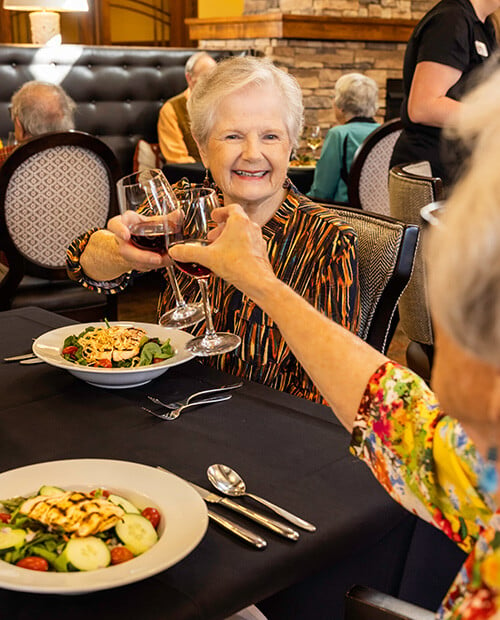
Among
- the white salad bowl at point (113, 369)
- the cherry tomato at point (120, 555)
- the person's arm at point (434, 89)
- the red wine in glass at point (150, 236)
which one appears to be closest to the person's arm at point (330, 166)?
the person's arm at point (434, 89)

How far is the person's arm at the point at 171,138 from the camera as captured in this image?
5.71m

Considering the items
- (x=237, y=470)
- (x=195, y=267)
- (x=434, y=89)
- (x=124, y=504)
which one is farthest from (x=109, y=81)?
(x=124, y=504)

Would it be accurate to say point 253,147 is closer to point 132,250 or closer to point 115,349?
point 132,250

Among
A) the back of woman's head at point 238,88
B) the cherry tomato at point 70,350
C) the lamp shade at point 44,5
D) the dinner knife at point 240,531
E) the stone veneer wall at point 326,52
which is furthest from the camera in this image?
the stone veneer wall at point 326,52

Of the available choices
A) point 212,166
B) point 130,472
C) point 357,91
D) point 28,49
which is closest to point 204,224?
point 130,472

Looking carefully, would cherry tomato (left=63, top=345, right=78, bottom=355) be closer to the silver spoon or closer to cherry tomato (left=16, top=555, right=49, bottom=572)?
the silver spoon

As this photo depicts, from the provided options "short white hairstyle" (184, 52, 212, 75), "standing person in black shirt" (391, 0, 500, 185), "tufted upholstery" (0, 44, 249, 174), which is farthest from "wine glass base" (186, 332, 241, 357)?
"short white hairstyle" (184, 52, 212, 75)

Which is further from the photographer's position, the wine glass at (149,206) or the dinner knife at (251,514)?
the wine glass at (149,206)

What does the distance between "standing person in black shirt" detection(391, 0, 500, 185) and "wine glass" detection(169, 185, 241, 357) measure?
171 cm

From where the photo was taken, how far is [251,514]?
3.53ft

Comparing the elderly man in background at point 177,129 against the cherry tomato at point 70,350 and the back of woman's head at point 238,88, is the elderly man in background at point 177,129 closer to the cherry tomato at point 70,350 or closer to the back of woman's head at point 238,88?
the back of woman's head at point 238,88

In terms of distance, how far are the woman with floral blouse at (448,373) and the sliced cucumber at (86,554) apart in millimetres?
330

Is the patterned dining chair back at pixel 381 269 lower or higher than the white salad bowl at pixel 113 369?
higher

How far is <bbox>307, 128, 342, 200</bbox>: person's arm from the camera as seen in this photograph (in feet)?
14.8
